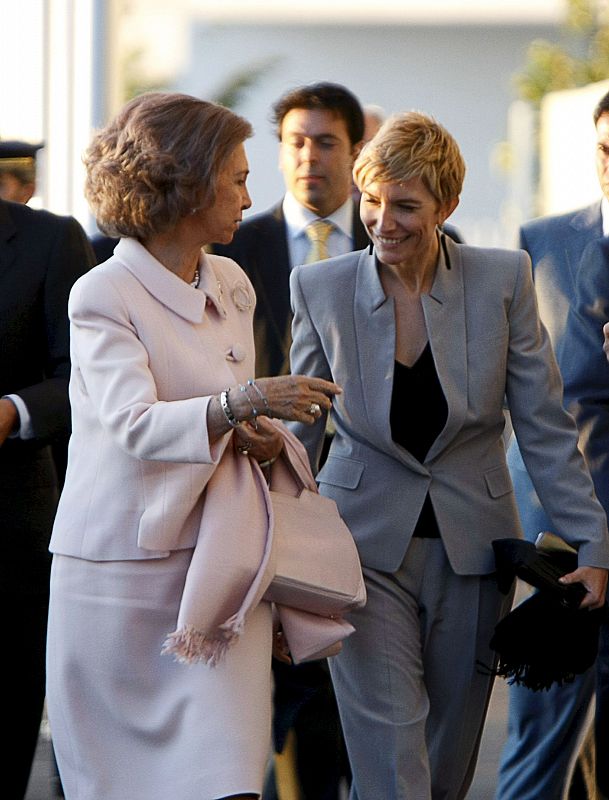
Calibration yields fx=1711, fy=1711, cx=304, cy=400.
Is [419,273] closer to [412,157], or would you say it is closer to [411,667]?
[412,157]

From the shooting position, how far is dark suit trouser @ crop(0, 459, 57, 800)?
4.69 meters

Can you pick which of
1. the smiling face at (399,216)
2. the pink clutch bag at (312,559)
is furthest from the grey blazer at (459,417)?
the pink clutch bag at (312,559)

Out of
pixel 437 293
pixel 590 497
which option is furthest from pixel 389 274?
pixel 590 497

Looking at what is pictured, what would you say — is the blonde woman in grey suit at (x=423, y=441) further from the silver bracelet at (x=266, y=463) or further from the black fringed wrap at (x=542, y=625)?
the silver bracelet at (x=266, y=463)

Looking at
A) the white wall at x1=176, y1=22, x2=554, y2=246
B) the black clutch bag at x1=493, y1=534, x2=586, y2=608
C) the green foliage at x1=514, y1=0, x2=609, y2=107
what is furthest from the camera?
the white wall at x1=176, y1=22, x2=554, y2=246

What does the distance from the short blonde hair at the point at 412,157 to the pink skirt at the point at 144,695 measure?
3.56ft

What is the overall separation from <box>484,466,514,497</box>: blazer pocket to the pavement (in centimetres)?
194

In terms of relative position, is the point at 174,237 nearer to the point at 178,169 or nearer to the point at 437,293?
the point at 178,169

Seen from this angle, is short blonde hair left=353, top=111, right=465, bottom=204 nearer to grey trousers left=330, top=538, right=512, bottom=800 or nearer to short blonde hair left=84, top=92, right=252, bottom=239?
short blonde hair left=84, top=92, right=252, bottom=239

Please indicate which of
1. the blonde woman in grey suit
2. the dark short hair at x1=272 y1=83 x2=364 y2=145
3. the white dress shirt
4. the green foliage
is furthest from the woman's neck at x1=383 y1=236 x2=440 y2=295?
the green foliage

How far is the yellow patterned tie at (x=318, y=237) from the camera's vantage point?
233 inches

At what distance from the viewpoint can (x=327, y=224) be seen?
5945 mm

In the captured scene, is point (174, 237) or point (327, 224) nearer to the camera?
point (174, 237)

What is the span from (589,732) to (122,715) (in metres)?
2.02
